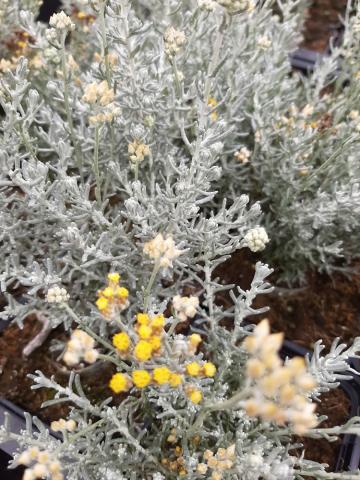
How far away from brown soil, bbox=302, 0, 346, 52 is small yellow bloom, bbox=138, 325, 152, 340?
3.20 metres

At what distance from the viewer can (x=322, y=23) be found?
12.8 feet

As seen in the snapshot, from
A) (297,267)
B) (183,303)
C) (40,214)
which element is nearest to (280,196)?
(297,267)

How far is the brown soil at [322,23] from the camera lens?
3.63m

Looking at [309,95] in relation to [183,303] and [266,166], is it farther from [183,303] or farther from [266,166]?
[183,303]

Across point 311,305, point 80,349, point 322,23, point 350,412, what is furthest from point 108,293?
point 322,23

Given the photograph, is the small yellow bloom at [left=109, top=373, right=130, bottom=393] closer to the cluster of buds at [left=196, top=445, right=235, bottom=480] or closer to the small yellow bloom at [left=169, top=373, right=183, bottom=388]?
the small yellow bloom at [left=169, top=373, right=183, bottom=388]

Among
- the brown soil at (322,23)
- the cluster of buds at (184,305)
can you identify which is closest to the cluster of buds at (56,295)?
the cluster of buds at (184,305)

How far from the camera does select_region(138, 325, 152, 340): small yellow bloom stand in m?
0.86

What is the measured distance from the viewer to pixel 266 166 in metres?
1.88

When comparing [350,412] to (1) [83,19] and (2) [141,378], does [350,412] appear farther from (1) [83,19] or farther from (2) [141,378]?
(1) [83,19]

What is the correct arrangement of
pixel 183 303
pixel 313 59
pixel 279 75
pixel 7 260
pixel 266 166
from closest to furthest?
pixel 183 303, pixel 7 260, pixel 266 166, pixel 279 75, pixel 313 59

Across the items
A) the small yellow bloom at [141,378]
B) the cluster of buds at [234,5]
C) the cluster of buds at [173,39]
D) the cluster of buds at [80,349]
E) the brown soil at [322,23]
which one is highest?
the brown soil at [322,23]

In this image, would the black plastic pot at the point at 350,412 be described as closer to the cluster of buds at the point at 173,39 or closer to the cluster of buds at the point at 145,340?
the cluster of buds at the point at 145,340

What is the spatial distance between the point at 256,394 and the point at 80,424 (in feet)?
2.23
